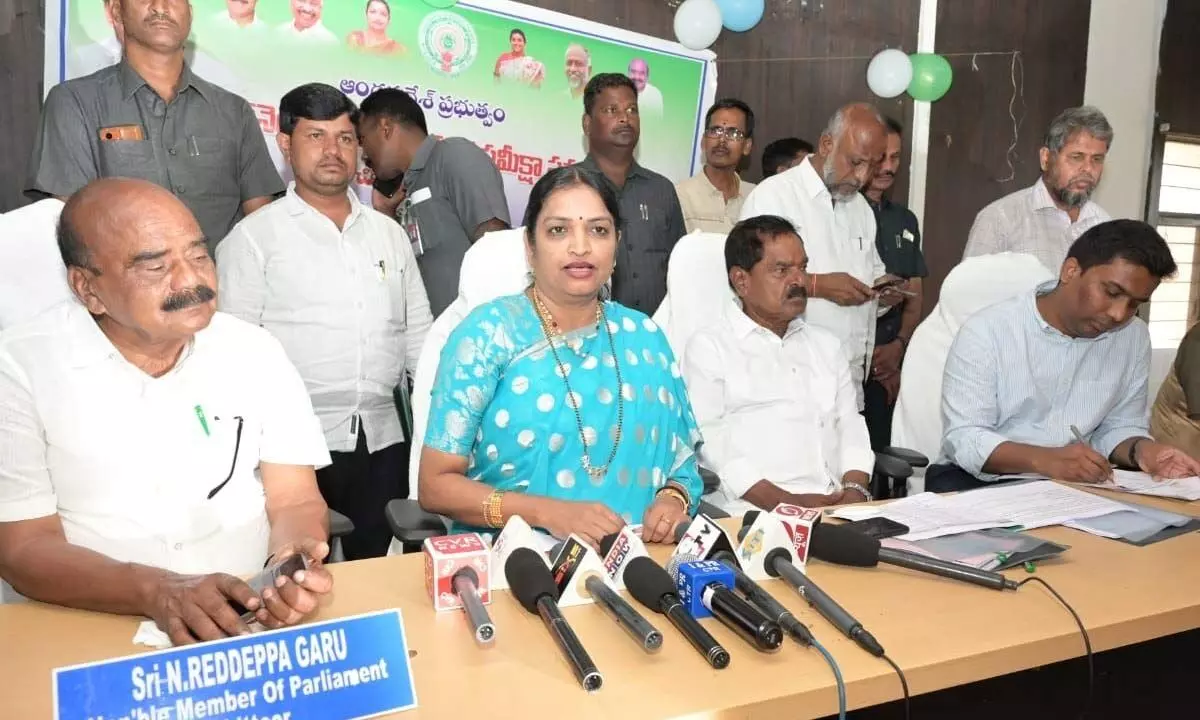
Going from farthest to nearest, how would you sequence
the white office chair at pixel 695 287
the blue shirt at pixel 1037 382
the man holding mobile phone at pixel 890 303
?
the man holding mobile phone at pixel 890 303 < the white office chair at pixel 695 287 < the blue shirt at pixel 1037 382

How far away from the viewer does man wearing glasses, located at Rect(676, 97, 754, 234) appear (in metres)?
4.05

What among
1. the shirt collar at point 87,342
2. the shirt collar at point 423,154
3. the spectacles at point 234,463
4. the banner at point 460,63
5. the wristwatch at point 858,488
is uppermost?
the banner at point 460,63

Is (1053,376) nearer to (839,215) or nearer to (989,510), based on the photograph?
(989,510)

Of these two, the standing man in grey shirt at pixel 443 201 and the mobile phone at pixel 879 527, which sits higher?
the standing man in grey shirt at pixel 443 201

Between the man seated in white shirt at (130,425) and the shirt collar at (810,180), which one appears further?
the shirt collar at (810,180)

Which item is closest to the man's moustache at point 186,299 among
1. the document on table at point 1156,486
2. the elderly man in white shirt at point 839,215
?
the document on table at point 1156,486

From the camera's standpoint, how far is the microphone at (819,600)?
1.24m

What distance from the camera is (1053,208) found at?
3.61m

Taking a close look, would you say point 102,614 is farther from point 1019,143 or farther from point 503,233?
point 1019,143

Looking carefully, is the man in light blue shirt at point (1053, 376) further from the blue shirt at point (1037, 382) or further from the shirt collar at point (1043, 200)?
the shirt collar at point (1043, 200)

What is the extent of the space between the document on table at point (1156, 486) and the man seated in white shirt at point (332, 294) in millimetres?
2039

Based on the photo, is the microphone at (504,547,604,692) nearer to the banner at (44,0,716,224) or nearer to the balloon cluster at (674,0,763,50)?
the banner at (44,0,716,224)

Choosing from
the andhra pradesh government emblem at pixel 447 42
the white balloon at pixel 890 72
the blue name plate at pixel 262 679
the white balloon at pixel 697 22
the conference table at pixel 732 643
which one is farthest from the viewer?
the white balloon at pixel 890 72

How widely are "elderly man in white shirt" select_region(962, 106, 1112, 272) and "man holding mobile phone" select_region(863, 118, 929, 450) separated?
372mm
